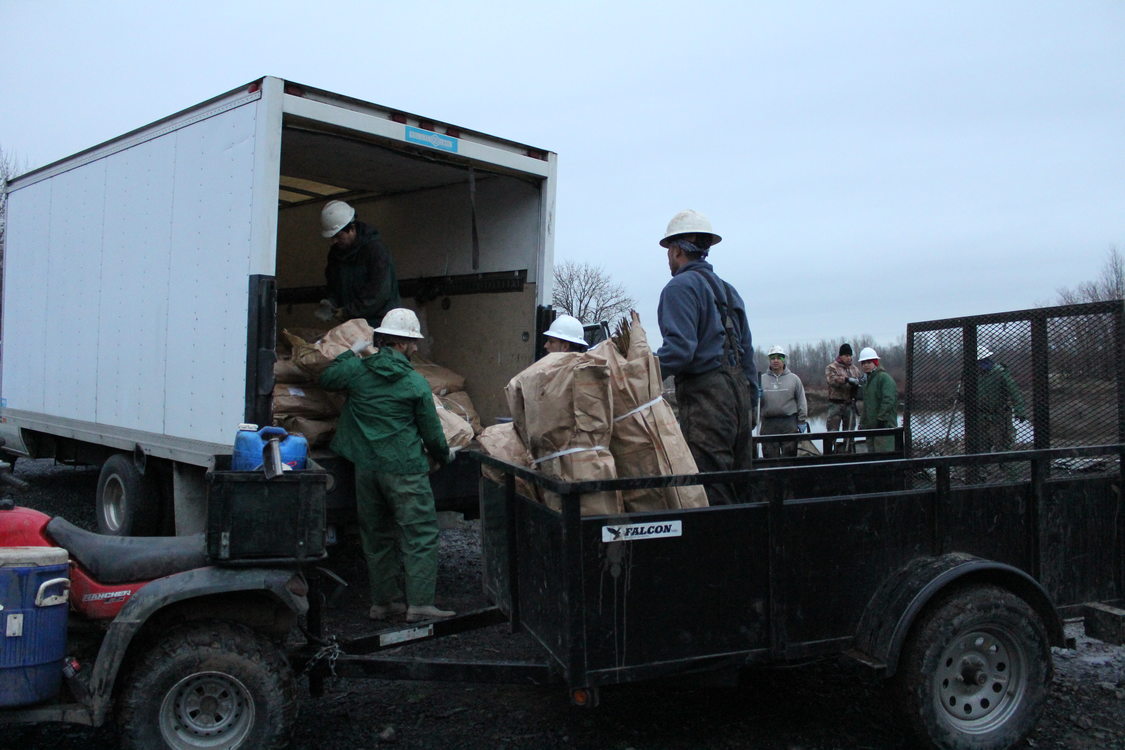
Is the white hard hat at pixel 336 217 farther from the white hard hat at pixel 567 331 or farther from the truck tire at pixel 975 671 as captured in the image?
the truck tire at pixel 975 671

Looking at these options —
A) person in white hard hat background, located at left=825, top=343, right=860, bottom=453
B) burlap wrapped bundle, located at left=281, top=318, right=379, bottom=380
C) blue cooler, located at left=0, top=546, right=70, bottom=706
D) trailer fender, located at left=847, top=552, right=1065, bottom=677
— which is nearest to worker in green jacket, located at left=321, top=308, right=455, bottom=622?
burlap wrapped bundle, located at left=281, top=318, right=379, bottom=380

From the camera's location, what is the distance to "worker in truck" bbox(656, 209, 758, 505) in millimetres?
3938

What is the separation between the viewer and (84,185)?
6.41 metres

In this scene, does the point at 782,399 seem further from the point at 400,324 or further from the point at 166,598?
the point at 166,598

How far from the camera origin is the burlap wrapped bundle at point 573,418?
121 inches

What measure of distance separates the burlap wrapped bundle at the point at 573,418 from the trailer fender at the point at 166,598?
1.00m

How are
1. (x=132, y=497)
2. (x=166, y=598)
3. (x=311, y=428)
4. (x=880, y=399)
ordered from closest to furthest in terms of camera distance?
(x=166, y=598)
(x=311, y=428)
(x=132, y=497)
(x=880, y=399)

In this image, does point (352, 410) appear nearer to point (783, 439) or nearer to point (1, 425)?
point (783, 439)

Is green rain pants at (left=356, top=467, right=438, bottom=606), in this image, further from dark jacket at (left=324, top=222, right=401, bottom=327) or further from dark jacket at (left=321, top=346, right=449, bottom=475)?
dark jacket at (left=324, top=222, right=401, bottom=327)

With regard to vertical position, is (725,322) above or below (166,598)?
above

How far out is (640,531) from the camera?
110 inches

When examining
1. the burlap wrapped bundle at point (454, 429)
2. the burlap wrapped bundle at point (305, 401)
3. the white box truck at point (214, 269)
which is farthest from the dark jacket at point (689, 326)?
the burlap wrapped bundle at point (305, 401)

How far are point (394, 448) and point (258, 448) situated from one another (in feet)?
4.88

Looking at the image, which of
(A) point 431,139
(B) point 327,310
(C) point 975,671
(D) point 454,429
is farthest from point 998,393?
(B) point 327,310
